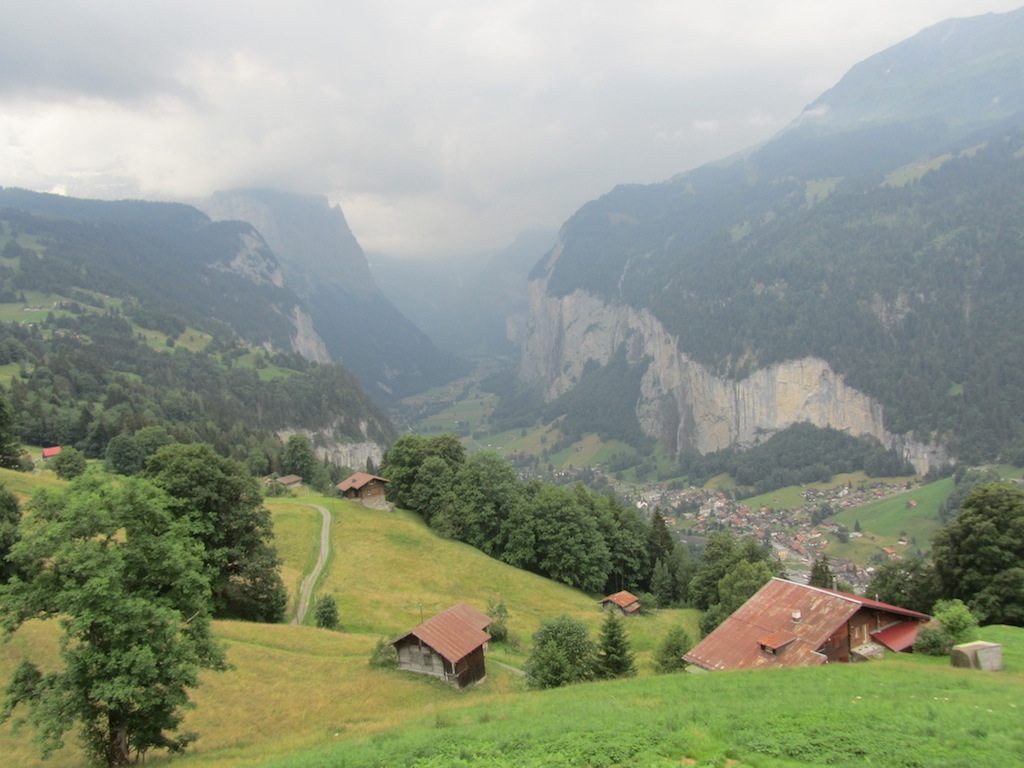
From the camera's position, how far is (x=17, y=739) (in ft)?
69.2

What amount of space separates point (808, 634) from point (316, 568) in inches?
1623

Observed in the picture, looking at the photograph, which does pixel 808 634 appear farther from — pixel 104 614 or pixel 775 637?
pixel 104 614

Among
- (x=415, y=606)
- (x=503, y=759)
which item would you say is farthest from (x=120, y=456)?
(x=503, y=759)

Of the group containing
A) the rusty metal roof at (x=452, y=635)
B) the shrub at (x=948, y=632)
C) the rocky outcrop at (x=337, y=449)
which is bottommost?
the rocky outcrop at (x=337, y=449)

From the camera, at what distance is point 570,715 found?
771 inches

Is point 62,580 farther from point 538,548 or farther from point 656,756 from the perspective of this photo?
point 538,548

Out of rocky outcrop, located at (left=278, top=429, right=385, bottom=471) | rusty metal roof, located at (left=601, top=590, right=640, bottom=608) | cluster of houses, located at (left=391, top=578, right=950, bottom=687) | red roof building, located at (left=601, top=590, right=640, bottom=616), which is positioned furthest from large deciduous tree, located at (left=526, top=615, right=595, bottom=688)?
rocky outcrop, located at (left=278, top=429, right=385, bottom=471)

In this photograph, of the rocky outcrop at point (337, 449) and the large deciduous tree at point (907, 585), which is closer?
the large deciduous tree at point (907, 585)

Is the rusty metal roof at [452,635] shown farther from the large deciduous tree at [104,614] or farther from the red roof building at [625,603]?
the red roof building at [625,603]

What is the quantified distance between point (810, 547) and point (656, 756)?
150387mm

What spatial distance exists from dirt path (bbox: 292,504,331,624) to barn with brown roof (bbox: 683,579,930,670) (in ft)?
95.0

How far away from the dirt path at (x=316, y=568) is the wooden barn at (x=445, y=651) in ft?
49.4

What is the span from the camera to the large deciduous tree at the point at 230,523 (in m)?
41.3

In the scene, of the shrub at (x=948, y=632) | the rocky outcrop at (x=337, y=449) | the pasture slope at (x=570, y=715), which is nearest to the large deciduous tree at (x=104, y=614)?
the pasture slope at (x=570, y=715)
